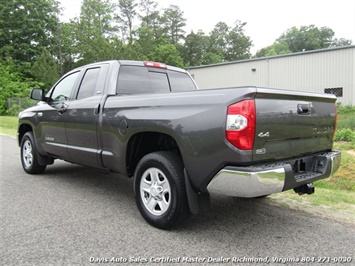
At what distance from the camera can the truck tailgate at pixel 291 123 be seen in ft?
9.35

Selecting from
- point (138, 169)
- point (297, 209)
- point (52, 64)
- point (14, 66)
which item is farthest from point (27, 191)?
point (14, 66)

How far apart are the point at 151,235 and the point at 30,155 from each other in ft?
12.5

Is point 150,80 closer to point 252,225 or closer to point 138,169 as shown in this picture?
point 138,169

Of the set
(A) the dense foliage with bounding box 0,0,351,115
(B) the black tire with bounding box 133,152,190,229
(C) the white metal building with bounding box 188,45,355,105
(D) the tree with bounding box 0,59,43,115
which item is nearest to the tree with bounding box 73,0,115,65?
(A) the dense foliage with bounding box 0,0,351,115

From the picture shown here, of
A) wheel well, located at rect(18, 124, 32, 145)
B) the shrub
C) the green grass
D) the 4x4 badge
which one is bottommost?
the green grass

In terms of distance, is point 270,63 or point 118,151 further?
point 270,63

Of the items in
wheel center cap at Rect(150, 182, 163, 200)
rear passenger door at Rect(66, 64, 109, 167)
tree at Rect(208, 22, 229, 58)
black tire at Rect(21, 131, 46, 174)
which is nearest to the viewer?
wheel center cap at Rect(150, 182, 163, 200)

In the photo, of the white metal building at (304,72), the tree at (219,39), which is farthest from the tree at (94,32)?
the tree at (219,39)

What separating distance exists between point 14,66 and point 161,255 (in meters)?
40.3

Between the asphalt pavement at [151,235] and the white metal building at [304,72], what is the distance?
19.3 meters

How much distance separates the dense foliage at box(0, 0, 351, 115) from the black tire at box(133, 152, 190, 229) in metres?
29.2

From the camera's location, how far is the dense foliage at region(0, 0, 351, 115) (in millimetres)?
33031

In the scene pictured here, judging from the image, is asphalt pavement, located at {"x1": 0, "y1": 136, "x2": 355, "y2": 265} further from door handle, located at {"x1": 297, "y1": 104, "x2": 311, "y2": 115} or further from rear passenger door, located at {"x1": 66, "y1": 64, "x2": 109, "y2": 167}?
door handle, located at {"x1": 297, "y1": 104, "x2": 311, "y2": 115}

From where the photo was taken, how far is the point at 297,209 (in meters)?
4.12
